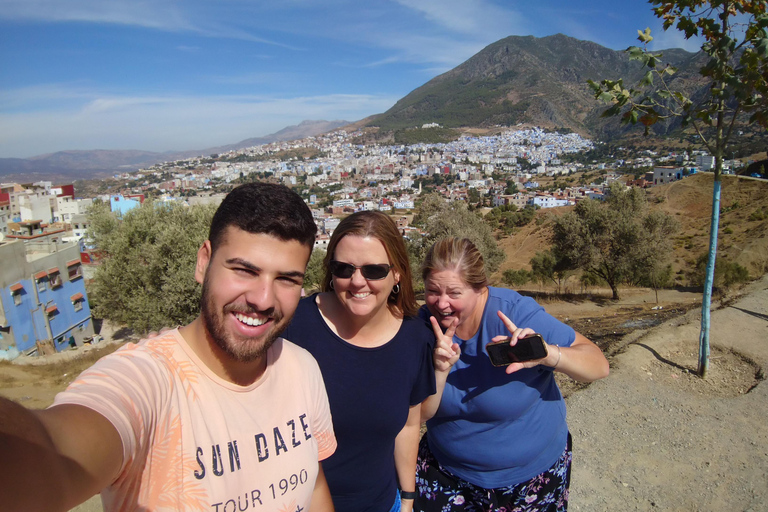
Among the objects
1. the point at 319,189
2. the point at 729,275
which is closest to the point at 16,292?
the point at 729,275

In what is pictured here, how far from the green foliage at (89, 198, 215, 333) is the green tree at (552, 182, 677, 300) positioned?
11.1m

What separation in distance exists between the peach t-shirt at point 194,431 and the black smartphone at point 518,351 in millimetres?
816

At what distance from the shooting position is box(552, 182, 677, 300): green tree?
12961 mm

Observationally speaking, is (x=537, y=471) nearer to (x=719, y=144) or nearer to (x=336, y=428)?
(x=336, y=428)

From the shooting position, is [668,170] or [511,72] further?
[511,72]

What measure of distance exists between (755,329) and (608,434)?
3.64m

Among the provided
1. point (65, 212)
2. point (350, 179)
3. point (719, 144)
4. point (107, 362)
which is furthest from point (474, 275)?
point (350, 179)

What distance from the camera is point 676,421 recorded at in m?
3.78

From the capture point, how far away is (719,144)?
4211 millimetres

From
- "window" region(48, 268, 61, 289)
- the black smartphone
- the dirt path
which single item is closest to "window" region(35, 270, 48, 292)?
"window" region(48, 268, 61, 289)

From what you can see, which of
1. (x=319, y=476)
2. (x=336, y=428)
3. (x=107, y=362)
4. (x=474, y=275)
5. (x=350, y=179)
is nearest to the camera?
(x=107, y=362)

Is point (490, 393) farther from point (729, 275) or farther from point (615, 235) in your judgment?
point (615, 235)

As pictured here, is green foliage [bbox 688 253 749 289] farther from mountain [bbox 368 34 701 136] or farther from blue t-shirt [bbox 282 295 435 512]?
mountain [bbox 368 34 701 136]

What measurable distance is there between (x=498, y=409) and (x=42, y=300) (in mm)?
18948
